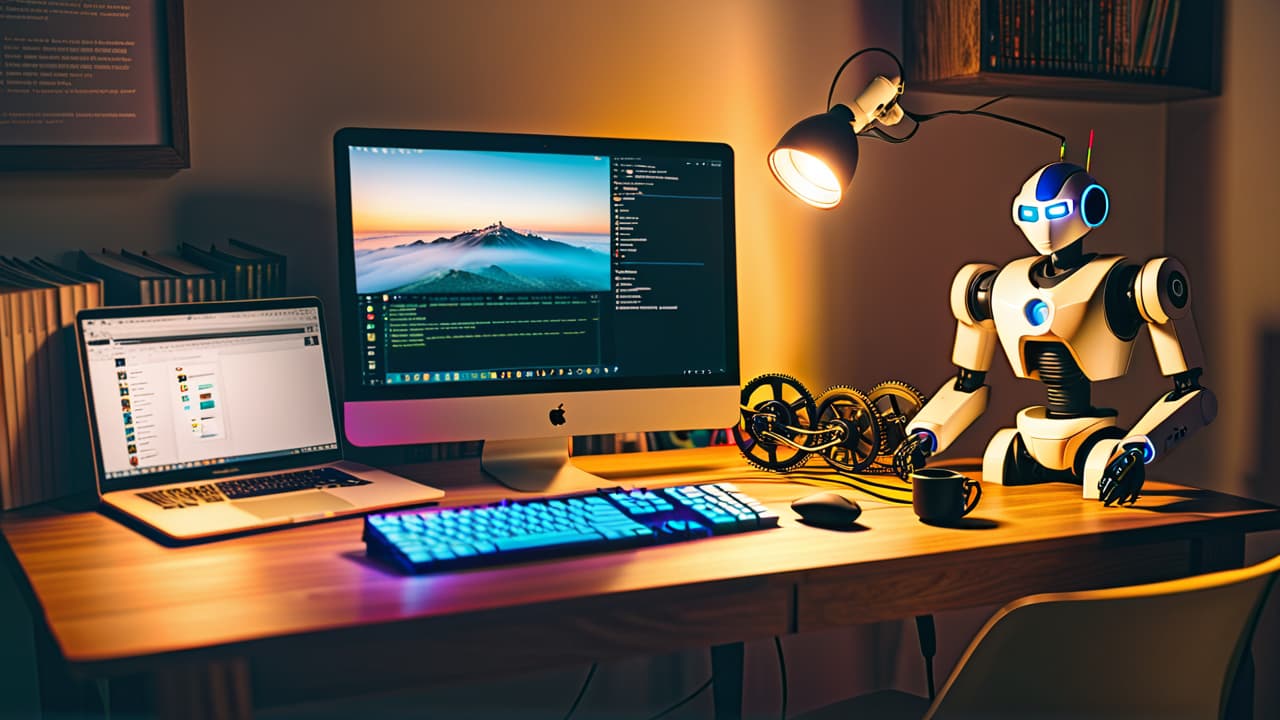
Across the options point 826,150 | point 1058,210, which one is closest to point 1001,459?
point 1058,210

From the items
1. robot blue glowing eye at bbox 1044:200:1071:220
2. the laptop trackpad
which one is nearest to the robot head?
robot blue glowing eye at bbox 1044:200:1071:220

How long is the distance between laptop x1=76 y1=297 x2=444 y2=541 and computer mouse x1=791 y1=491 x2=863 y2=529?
0.46 metres

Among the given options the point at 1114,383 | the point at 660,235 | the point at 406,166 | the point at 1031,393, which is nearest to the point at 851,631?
the point at 1031,393

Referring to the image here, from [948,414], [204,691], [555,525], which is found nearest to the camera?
[204,691]

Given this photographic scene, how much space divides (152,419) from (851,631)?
4.37ft


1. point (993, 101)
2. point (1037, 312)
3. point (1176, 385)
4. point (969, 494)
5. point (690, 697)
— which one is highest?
point (993, 101)

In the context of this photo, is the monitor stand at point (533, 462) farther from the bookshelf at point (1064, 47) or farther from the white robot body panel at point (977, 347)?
the bookshelf at point (1064, 47)

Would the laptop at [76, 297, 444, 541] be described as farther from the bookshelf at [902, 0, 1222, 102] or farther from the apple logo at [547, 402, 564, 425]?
the bookshelf at [902, 0, 1222, 102]

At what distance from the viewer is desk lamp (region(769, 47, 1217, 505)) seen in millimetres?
1453

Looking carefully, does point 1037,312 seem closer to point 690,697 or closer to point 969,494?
point 969,494

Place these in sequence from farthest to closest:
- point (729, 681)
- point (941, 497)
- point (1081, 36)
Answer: point (1081, 36) → point (729, 681) → point (941, 497)

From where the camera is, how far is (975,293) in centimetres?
163

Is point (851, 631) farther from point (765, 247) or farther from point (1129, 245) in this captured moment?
point (1129, 245)

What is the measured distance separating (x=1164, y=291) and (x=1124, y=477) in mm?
263
